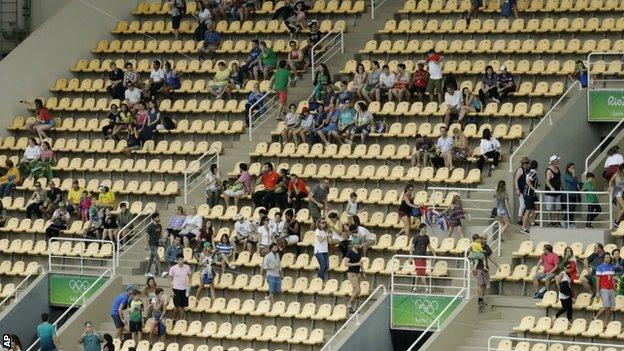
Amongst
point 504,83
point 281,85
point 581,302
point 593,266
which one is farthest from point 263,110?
point 581,302

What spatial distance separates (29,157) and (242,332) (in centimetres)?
827

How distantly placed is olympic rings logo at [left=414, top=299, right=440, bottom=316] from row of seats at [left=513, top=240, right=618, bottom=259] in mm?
1634

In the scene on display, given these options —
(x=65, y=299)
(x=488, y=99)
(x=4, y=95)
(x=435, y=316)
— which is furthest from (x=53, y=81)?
(x=435, y=316)

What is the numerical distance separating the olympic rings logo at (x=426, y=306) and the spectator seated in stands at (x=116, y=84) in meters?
10.5

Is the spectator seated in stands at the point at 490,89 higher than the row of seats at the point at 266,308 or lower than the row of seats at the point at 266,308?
higher

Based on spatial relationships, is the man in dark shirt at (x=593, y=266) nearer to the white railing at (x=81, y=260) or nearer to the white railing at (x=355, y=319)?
the white railing at (x=355, y=319)

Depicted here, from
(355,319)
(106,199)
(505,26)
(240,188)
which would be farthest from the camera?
(505,26)

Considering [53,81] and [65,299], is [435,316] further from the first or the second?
[53,81]

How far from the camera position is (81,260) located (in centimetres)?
3462

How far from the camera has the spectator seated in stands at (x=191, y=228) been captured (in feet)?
111

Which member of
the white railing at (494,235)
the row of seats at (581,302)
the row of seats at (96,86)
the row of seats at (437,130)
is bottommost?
the row of seats at (581,302)

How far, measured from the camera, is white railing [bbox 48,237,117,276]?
113ft

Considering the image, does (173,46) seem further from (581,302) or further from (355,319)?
(581,302)

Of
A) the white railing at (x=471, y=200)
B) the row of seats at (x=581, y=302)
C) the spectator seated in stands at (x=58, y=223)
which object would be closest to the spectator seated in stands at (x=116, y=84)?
the spectator seated in stands at (x=58, y=223)
